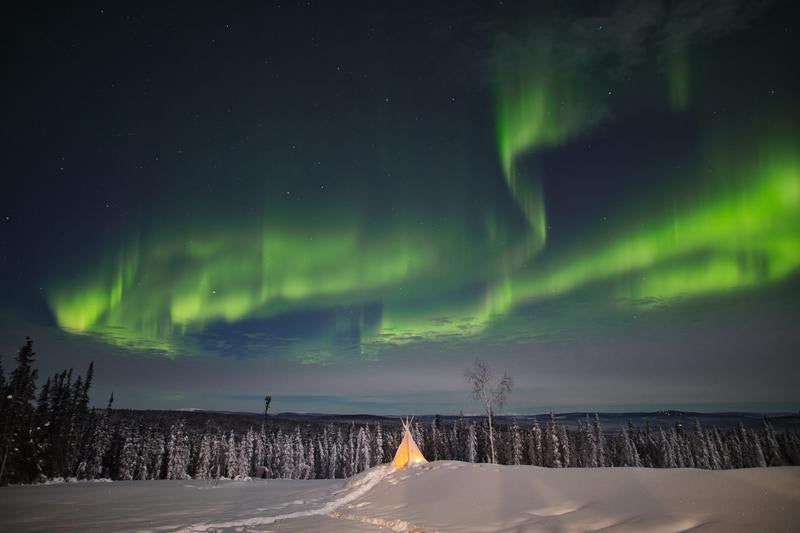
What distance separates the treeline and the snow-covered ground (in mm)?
37731

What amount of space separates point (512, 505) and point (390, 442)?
81.0 meters

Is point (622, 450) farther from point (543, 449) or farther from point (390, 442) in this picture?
point (390, 442)

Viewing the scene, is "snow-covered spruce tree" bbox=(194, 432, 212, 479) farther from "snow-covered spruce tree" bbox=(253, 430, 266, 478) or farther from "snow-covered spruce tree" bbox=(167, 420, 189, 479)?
"snow-covered spruce tree" bbox=(253, 430, 266, 478)

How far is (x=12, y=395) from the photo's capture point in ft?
147

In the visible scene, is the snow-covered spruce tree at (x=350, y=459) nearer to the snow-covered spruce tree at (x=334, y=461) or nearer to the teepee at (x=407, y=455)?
the snow-covered spruce tree at (x=334, y=461)

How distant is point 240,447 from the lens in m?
78.6

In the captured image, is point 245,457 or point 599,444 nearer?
point 245,457

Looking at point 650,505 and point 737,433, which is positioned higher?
point 650,505

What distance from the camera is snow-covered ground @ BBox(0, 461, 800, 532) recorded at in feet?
26.2

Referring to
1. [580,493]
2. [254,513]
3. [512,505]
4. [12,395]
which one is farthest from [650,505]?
[12,395]

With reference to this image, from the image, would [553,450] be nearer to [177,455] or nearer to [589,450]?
[589,450]

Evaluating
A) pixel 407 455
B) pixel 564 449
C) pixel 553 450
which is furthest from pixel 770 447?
pixel 407 455

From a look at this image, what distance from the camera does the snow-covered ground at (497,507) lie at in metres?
7.98

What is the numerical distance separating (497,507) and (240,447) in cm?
8055
